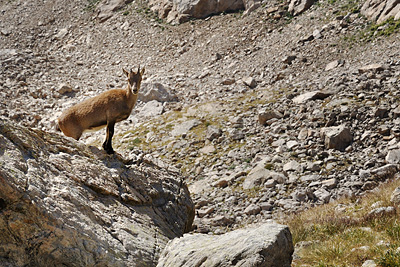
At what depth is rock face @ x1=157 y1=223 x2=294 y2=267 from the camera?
5637mm

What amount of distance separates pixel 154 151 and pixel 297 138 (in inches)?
276

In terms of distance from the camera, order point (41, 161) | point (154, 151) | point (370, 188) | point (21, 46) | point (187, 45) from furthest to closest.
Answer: point (21, 46) → point (187, 45) → point (154, 151) → point (370, 188) → point (41, 161)

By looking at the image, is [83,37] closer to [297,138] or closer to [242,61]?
[242,61]

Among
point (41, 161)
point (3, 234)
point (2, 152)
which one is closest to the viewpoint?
point (3, 234)

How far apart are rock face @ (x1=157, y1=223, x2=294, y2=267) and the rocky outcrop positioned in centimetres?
2374

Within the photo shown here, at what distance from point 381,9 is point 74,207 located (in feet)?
86.5

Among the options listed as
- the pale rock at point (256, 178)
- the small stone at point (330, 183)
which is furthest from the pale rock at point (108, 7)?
the small stone at point (330, 183)

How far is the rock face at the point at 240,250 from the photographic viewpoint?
5.64 metres

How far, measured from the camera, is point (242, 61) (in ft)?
92.3

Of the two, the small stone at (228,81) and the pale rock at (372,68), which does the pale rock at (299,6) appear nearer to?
the small stone at (228,81)

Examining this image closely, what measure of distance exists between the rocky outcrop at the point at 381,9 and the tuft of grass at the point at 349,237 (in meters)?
18.3

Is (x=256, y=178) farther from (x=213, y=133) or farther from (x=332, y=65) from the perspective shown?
(x=332, y=65)

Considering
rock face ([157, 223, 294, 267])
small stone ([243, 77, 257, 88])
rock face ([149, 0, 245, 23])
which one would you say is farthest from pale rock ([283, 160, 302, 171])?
rock face ([149, 0, 245, 23])

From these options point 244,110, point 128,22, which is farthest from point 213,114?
point 128,22
